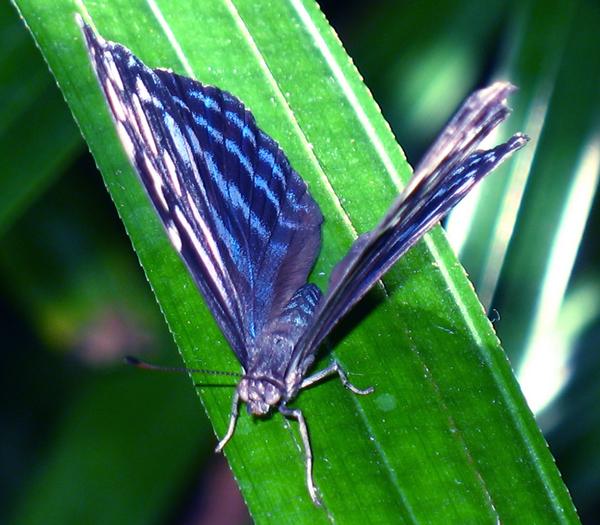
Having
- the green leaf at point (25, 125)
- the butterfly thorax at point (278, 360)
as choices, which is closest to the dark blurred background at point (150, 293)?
the green leaf at point (25, 125)

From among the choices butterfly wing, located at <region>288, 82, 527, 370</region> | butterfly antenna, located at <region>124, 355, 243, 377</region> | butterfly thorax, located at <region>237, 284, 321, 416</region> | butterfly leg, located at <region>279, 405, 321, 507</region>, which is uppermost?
butterfly wing, located at <region>288, 82, 527, 370</region>

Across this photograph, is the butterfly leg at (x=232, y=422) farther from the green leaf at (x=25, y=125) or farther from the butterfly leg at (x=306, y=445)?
the green leaf at (x=25, y=125)

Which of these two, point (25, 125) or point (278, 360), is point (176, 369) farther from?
point (25, 125)

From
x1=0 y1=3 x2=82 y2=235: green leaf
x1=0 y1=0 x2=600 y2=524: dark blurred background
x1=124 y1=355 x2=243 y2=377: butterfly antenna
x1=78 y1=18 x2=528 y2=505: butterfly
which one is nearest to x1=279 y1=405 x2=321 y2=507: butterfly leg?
x1=78 y1=18 x2=528 y2=505: butterfly

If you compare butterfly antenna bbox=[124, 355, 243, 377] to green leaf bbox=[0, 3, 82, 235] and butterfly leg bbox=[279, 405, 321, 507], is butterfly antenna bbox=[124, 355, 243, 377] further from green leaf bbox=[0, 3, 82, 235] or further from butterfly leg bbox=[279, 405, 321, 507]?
green leaf bbox=[0, 3, 82, 235]

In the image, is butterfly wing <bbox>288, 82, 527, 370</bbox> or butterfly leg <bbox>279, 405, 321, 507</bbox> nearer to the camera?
butterfly wing <bbox>288, 82, 527, 370</bbox>

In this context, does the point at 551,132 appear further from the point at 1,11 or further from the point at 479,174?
the point at 1,11
